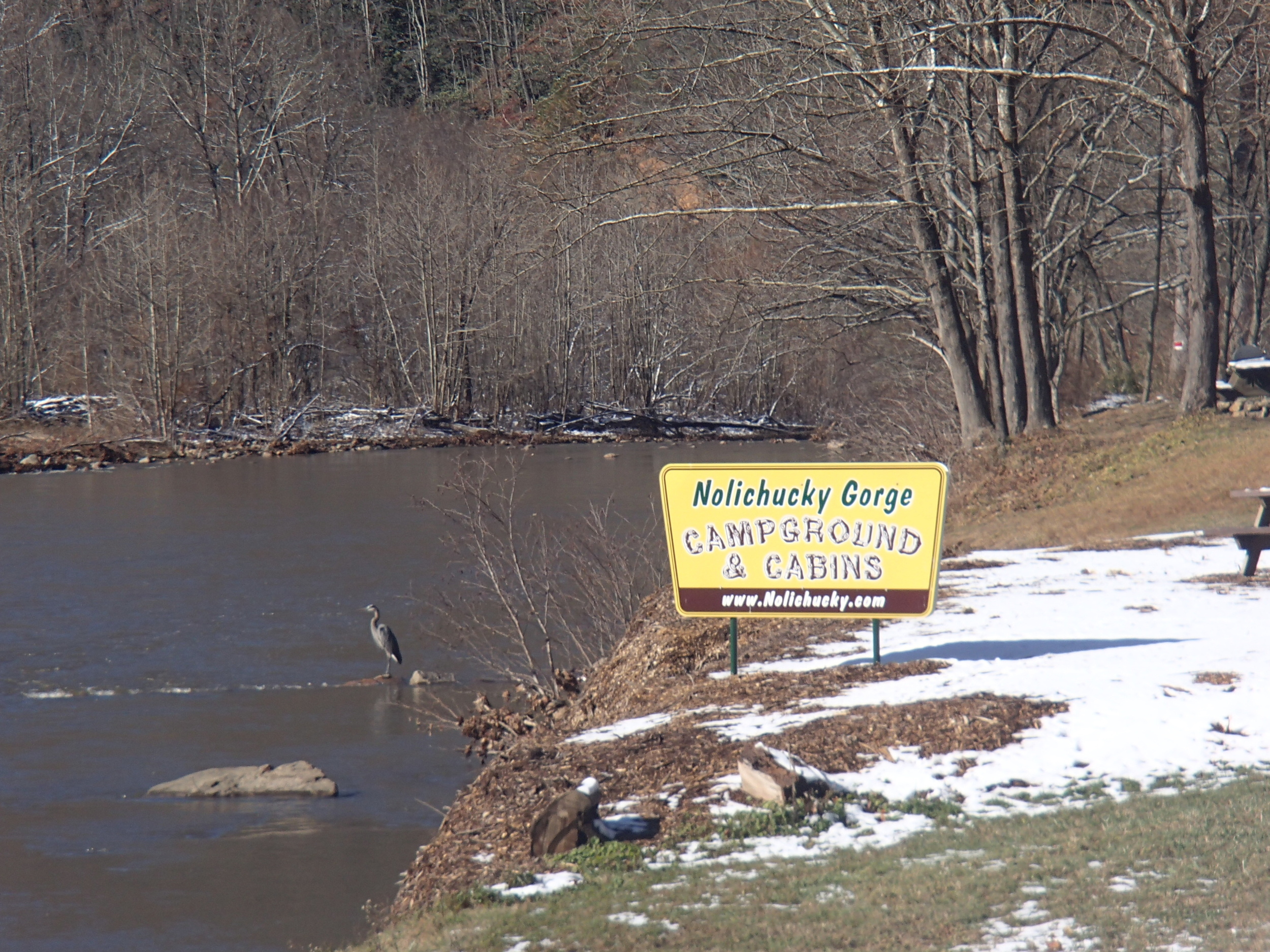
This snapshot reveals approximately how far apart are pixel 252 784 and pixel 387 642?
4112mm

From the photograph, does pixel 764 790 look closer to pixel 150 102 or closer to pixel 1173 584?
pixel 1173 584

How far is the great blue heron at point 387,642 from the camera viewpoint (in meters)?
15.5

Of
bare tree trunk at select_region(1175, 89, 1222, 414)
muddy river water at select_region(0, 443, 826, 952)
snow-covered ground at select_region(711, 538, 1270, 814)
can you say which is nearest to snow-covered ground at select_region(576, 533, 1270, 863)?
snow-covered ground at select_region(711, 538, 1270, 814)

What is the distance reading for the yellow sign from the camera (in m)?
8.86

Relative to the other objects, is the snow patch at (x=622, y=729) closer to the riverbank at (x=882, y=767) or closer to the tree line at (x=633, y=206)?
→ the riverbank at (x=882, y=767)

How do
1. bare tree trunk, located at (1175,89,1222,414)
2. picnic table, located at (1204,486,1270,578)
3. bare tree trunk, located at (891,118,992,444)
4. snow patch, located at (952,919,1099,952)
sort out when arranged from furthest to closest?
bare tree trunk, located at (891,118,992,444)
bare tree trunk, located at (1175,89,1222,414)
picnic table, located at (1204,486,1270,578)
snow patch, located at (952,919,1099,952)

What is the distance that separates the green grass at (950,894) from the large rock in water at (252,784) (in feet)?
17.3

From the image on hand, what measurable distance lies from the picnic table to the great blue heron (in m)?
8.48

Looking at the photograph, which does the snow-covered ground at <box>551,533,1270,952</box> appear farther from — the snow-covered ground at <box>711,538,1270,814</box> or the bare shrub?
the bare shrub

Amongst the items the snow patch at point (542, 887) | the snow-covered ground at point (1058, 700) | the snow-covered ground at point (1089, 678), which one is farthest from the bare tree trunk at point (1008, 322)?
the snow patch at point (542, 887)

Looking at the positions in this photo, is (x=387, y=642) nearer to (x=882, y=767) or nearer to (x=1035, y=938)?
(x=882, y=767)

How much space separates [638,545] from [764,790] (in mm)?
11357

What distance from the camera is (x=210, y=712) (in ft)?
47.0

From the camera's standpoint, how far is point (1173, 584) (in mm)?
11375
